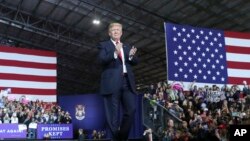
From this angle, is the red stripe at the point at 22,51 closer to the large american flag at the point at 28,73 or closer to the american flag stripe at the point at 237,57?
the large american flag at the point at 28,73

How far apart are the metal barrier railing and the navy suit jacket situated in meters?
6.84

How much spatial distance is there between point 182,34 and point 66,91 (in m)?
28.9

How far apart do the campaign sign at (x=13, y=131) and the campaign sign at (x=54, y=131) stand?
0.68 m

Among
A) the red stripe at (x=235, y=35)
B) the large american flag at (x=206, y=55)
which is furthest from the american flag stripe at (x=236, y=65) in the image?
the red stripe at (x=235, y=35)

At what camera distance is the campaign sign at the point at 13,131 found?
13720 millimetres

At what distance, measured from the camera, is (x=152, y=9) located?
2050 cm

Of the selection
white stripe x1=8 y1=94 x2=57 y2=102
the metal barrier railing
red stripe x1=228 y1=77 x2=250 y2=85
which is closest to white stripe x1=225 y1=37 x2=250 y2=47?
red stripe x1=228 y1=77 x2=250 y2=85

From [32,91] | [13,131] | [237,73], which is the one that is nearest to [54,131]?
[13,131]

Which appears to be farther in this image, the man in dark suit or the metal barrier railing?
the metal barrier railing

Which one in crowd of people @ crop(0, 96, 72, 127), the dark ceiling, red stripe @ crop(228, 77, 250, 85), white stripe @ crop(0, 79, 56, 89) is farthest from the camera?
the dark ceiling

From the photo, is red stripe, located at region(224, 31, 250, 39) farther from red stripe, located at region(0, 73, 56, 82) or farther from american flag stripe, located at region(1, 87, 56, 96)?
american flag stripe, located at region(1, 87, 56, 96)

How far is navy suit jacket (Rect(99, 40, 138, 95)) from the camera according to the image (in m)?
3.65

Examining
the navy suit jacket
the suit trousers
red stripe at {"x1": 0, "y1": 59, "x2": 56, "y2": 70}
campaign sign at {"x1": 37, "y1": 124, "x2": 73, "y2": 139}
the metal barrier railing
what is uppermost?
red stripe at {"x1": 0, "y1": 59, "x2": 56, "y2": 70}

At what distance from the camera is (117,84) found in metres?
3.64
